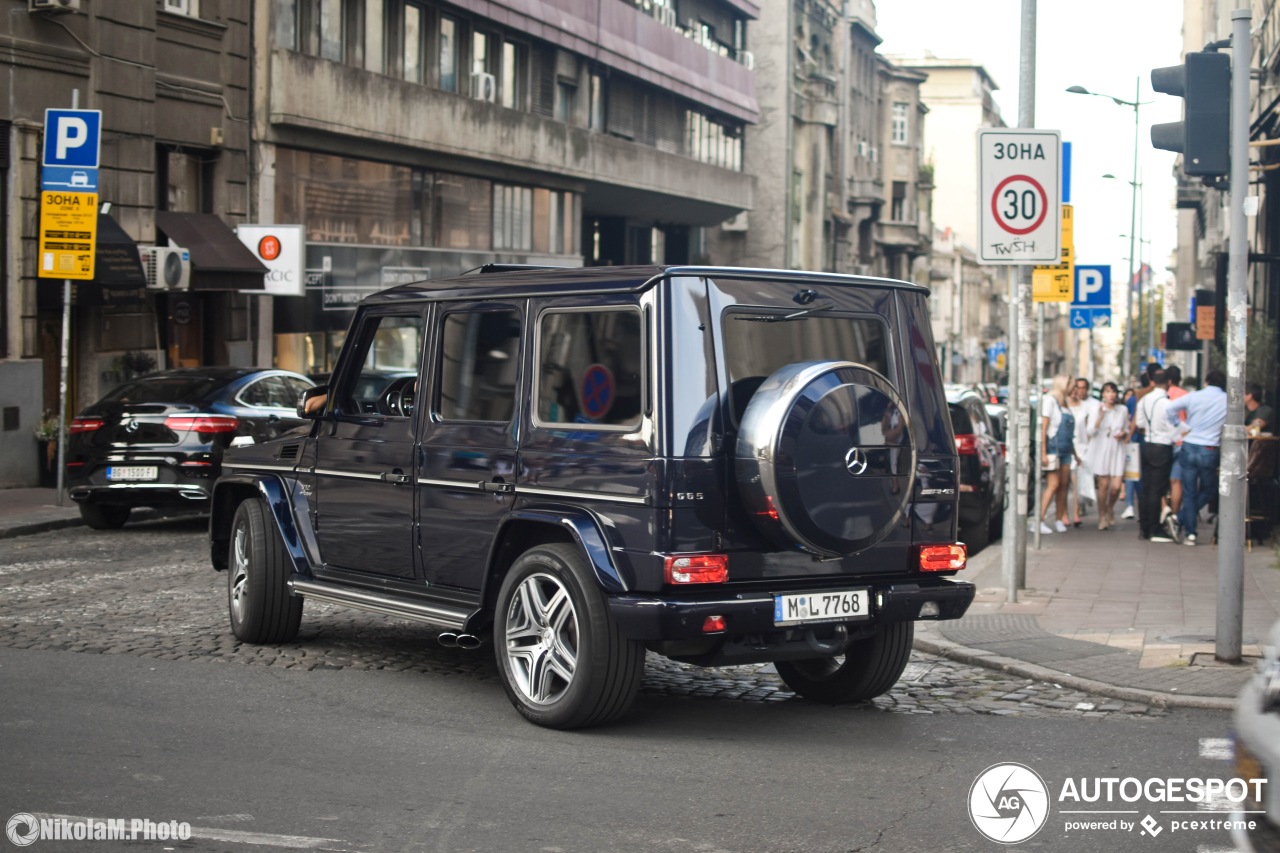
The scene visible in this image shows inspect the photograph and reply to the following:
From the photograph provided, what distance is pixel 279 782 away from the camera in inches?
243

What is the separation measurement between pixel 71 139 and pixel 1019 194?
35.3 feet

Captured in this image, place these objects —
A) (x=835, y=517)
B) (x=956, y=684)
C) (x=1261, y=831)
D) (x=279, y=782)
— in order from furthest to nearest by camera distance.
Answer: (x=956, y=684) → (x=835, y=517) → (x=279, y=782) → (x=1261, y=831)

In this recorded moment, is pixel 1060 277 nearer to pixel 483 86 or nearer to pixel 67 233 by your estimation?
pixel 67 233

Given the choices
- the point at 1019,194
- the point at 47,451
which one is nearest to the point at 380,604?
the point at 1019,194

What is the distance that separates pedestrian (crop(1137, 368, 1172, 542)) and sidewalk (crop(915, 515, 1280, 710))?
59.4 inches

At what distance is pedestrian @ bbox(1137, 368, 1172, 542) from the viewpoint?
17.6 metres

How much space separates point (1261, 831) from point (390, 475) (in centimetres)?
506

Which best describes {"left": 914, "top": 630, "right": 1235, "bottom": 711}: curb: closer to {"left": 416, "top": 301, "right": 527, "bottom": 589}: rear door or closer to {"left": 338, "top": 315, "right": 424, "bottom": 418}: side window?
{"left": 416, "top": 301, "right": 527, "bottom": 589}: rear door

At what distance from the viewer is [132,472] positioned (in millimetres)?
15914

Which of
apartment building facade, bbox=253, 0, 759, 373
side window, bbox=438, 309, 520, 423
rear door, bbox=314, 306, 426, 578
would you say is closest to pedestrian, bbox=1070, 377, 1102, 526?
rear door, bbox=314, 306, 426, 578

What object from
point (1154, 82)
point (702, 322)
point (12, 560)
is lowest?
point (12, 560)

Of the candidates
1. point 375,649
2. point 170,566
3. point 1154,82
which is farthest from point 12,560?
point 1154,82

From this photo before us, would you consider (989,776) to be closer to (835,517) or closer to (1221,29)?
(835,517)

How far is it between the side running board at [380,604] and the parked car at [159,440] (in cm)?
729
